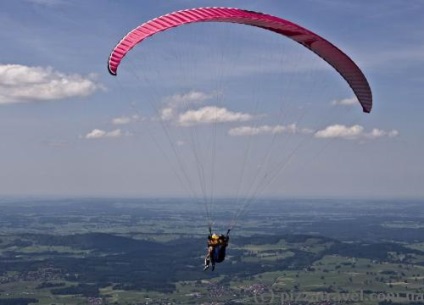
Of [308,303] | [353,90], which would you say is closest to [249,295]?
[308,303]

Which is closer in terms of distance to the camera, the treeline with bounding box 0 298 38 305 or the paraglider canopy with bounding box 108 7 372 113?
the paraglider canopy with bounding box 108 7 372 113

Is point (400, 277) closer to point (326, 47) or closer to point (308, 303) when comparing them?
point (308, 303)

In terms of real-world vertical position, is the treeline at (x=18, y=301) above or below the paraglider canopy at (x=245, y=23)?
below

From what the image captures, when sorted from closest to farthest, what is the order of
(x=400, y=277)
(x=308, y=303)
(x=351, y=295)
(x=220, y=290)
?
1. (x=308, y=303)
2. (x=351, y=295)
3. (x=220, y=290)
4. (x=400, y=277)

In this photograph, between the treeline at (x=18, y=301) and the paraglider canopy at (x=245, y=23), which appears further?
the treeline at (x=18, y=301)

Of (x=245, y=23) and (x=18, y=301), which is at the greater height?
(x=245, y=23)

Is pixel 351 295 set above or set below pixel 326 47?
below

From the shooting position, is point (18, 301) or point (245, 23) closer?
point (245, 23)

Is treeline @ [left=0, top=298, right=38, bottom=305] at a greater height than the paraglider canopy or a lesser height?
lesser
